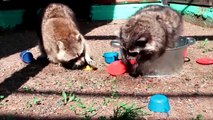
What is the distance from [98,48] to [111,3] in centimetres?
276

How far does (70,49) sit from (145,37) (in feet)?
4.62

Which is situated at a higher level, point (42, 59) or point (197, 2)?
point (197, 2)

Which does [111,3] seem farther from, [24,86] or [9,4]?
[24,86]

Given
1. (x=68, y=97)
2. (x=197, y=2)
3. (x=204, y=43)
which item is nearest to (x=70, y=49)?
(x=68, y=97)

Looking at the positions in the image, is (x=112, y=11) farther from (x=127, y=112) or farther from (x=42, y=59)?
(x=127, y=112)

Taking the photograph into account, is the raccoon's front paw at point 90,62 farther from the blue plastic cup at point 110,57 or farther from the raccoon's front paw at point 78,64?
the blue plastic cup at point 110,57

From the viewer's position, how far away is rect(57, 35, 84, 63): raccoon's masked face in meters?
6.01

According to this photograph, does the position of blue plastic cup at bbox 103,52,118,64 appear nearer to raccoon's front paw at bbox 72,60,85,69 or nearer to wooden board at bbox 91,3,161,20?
raccoon's front paw at bbox 72,60,85,69

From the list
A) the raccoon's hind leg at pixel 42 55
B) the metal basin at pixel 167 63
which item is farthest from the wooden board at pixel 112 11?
the metal basin at pixel 167 63

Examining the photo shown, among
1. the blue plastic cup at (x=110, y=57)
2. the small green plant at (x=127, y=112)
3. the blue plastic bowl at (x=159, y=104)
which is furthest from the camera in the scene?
the blue plastic cup at (x=110, y=57)

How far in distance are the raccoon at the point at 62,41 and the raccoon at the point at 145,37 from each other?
0.82 meters

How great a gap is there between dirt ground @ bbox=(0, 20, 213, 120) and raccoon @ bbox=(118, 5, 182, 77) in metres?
0.37

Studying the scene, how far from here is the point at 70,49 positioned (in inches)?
237

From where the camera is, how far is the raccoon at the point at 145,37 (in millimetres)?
5230
